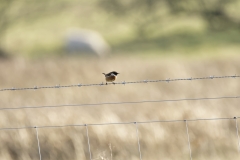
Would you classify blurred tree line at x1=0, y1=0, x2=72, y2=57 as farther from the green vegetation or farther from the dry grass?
the dry grass

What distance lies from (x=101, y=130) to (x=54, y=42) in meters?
34.6

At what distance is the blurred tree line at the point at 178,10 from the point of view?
3847 centimetres

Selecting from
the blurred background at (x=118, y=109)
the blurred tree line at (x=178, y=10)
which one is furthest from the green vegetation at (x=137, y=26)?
the blurred background at (x=118, y=109)

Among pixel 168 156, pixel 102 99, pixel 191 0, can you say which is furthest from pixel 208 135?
pixel 191 0

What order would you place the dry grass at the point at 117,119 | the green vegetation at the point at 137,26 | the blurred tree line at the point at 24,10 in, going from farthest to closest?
1. the green vegetation at the point at 137,26
2. the blurred tree line at the point at 24,10
3. the dry grass at the point at 117,119

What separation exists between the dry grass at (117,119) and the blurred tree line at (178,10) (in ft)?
77.5

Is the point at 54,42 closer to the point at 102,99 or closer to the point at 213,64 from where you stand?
the point at 213,64

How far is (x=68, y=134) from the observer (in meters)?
9.27

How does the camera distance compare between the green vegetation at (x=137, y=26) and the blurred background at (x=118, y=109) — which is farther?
the green vegetation at (x=137, y=26)

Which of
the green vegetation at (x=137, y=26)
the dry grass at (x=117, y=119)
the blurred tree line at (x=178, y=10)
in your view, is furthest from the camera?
the blurred tree line at (x=178, y=10)

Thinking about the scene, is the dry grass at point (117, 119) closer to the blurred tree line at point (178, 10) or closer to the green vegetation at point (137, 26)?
the green vegetation at point (137, 26)

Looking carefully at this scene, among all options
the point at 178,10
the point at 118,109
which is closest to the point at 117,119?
the point at 118,109

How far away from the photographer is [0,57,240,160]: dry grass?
9258mm

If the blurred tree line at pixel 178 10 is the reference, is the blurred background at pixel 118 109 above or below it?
below
